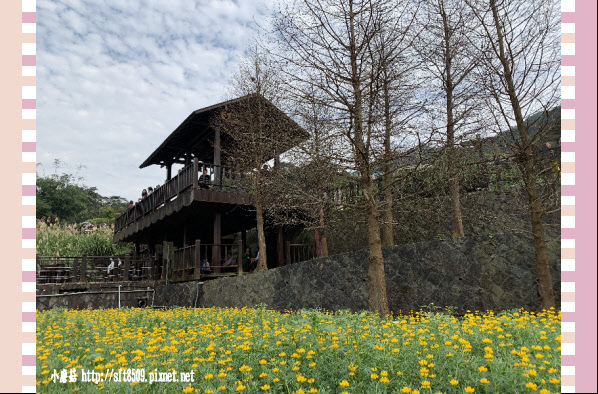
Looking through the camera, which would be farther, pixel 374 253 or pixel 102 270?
pixel 102 270

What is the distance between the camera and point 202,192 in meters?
14.3

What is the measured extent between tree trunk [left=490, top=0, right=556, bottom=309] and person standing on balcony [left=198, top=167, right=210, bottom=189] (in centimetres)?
1073

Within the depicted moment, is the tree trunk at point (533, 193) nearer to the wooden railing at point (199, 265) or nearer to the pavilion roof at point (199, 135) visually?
the pavilion roof at point (199, 135)

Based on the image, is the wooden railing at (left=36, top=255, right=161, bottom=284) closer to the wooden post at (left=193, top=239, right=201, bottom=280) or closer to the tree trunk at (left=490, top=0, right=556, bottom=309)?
the wooden post at (left=193, top=239, right=201, bottom=280)

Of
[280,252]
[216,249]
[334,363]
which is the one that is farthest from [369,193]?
[280,252]

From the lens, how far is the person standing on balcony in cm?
1498

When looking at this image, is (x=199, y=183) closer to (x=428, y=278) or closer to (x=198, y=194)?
(x=198, y=194)

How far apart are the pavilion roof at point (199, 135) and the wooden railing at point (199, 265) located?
3.74 m

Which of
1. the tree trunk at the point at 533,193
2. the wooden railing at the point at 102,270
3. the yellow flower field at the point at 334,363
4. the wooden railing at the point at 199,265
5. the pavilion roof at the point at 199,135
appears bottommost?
the wooden railing at the point at 102,270

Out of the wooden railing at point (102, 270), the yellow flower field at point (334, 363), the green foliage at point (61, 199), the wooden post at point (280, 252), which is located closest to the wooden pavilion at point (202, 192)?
the wooden post at point (280, 252)

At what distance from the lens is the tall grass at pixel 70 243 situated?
23.6m

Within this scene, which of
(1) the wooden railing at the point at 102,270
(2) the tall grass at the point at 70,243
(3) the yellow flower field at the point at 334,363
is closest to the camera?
(3) the yellow flower field at the point at 334,363

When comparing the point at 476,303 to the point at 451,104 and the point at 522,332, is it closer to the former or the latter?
the point at 522,332

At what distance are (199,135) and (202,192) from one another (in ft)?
16.0
